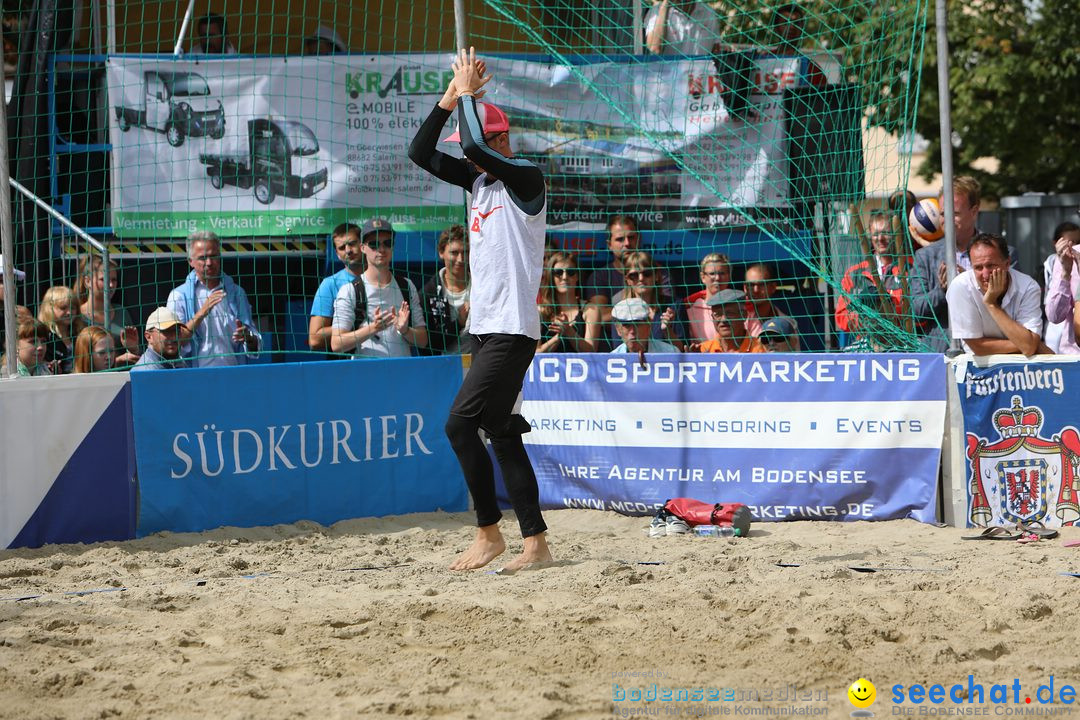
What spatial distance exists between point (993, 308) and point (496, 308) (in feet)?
8.79

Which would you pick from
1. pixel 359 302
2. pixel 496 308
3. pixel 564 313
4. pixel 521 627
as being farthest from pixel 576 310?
pixel 521 627

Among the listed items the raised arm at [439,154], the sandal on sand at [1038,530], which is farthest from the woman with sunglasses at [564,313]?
the sandal on sand at [1038,530]

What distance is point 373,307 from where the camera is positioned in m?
7.64

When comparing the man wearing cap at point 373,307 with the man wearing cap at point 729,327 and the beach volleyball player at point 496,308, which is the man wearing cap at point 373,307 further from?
the man wearing cap at point 729,327

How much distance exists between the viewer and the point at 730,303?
312 inches

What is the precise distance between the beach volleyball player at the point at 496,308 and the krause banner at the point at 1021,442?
2490 millimetres

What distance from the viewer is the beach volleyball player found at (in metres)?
5.71

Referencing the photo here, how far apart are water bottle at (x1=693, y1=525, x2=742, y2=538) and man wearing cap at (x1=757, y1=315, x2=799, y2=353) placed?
4.40 feet

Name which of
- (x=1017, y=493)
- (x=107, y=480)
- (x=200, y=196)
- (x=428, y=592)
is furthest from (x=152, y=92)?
(x=1017, y=493)

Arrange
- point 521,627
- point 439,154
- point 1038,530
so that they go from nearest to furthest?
point 521,627 → point 439,154 → point 1038,530

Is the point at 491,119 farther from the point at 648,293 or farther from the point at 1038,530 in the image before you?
the point at 1038,530

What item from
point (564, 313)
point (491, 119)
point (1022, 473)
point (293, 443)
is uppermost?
point (491, 119)

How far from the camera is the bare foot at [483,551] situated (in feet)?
19.3

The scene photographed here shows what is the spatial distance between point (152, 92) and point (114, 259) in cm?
121
